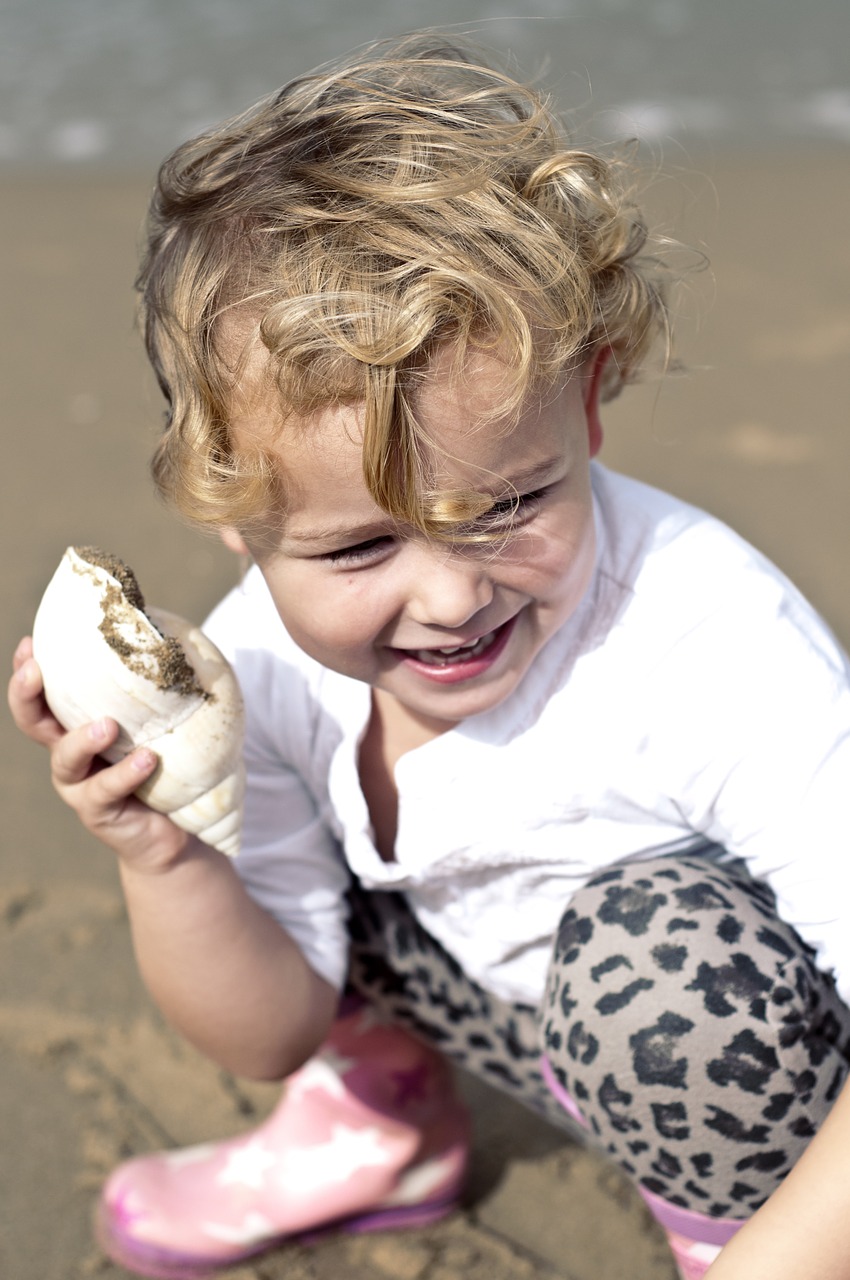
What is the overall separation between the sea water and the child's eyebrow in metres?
3.51

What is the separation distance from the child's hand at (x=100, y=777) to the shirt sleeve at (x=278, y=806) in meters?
0.18

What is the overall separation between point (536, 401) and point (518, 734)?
1.45 ft

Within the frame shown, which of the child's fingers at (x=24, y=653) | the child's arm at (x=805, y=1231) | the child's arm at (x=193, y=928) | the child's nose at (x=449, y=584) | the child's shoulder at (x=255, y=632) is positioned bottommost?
the child's arm at (x=805, y=1231)

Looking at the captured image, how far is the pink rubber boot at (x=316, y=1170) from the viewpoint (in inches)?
74.7

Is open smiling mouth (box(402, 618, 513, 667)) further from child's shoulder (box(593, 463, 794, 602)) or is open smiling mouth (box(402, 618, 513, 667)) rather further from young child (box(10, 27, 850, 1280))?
child's shoulder (box(593, 463, 794, 602))

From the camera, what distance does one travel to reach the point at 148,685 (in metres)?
1.41

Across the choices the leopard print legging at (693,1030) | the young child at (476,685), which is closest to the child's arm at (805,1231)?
the young child at (476,685)

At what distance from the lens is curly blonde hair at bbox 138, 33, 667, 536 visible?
4.03ft

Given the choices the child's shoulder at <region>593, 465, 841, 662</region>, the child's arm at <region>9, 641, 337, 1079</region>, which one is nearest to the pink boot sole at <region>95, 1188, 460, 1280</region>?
the child's arm at <region>9, 641, 337, 1079</region>

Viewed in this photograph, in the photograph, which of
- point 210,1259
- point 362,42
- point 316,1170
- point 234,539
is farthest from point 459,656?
point 362,42

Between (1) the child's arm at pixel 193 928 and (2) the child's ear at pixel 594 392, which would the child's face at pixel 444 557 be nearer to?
(2) the child's ear at pixel 594 392

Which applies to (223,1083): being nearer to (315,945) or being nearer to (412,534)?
(315,945)

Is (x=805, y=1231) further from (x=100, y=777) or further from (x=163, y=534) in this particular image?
(x=163, y=534)

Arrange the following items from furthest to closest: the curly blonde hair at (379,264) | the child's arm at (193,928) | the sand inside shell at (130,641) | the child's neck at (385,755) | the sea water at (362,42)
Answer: the sea water at (362,42), the child's neck at (385,755), the child's arm at (193,928), the sand inside shell at (130,641), the curly blonde hair at (379,264)
